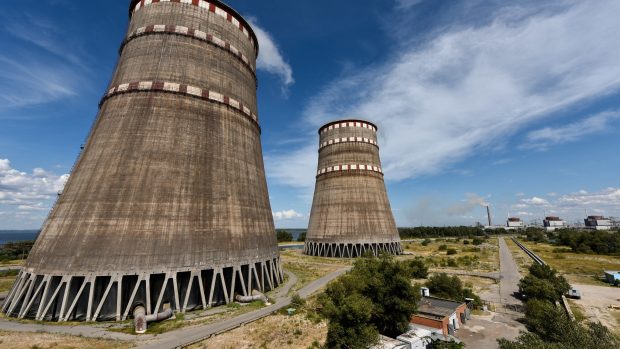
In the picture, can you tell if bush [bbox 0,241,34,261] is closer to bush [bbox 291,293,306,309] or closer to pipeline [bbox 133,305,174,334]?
pipeline [bbox 133,305,174,334]

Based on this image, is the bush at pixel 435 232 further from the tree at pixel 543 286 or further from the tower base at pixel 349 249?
the tree at pixel 543 286

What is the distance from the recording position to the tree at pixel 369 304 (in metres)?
13.6

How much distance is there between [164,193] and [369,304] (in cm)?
1439

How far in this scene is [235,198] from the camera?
2156cm

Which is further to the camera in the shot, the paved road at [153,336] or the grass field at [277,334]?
the grass field at [277,334]

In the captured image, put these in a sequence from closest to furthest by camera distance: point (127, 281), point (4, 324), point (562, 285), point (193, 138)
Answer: point (4, 324) < point (127, 281) < point (193, 138) < point (562, 285)

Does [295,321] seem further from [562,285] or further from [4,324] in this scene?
[562,285]

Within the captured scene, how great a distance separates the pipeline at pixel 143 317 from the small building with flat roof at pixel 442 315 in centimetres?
1515

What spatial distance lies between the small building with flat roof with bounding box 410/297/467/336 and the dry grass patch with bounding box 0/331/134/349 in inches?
638

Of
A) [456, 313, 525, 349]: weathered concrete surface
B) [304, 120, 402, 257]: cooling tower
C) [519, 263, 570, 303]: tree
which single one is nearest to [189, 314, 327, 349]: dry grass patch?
[456, 313, 525, 349]: weathered concrete surface

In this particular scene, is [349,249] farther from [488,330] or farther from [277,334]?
[277,334]

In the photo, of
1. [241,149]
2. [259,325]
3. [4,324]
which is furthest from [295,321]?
[4,324]

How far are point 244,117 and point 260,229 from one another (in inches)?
393

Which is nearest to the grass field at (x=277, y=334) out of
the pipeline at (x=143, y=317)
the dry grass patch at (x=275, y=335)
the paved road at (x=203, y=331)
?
the dry grass patch at (x=275, y=335)
